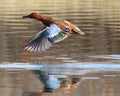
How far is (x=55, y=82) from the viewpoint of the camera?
24.2 ft

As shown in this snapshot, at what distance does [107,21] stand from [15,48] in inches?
158

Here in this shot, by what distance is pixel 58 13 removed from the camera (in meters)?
14.9

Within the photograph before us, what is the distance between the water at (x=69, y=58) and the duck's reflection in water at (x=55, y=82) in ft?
0.04

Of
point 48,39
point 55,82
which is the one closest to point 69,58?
point 48,39

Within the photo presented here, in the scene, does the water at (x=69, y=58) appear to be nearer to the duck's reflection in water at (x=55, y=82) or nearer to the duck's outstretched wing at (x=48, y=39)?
the duck's reflection in water at (x=55, y=82)

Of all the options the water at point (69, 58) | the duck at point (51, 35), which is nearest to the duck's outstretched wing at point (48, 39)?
the duck at point (51, 35)

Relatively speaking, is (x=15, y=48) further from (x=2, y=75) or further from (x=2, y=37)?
(x=2, y=75)

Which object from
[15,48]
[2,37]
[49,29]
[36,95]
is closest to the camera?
[36,95]

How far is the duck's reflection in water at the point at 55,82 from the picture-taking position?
693cm

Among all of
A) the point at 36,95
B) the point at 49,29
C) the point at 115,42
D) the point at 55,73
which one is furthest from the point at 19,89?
the point at 115,42

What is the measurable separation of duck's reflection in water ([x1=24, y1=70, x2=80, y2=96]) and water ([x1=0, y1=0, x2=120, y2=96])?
11 mm

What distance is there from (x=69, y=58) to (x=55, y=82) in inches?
63.3

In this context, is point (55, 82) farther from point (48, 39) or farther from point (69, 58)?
point (69, 58)

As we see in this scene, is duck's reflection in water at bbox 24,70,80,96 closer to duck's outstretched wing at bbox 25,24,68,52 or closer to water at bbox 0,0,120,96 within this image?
water at bbox 0,0,120,96
